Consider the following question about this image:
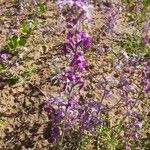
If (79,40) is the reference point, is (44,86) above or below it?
below

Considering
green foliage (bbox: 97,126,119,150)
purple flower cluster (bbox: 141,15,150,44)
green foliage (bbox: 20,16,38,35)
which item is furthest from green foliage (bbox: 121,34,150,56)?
green foliage (bbox: 97,126,119,150)

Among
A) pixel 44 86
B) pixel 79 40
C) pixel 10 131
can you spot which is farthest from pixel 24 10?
pixel 79 40

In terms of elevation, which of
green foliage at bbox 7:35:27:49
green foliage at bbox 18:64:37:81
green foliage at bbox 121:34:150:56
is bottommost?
green foliage at bbox 18:64:37:81

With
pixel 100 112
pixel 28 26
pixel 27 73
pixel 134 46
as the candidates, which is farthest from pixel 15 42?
pixel 134 46

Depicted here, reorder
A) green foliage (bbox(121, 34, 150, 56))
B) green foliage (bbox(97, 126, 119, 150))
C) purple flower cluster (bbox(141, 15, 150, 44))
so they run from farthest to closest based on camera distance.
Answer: green foliage (bbox(121, 34, 150, 56)) < purple flower cluster (bbox(141, 15, 150, 44)) < green foliage (bbox(97, 126, 119, 150))

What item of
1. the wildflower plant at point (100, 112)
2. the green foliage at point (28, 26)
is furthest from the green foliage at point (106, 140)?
the green foliage at point (28, 26)

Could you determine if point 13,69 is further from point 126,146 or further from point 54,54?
point 126,146

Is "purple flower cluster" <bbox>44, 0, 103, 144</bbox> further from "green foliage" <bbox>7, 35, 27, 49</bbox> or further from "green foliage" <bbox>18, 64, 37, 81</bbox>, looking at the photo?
"green foliage" <bbox>7, 35, 27, 49</bbox>

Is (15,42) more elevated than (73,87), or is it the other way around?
(73,87)

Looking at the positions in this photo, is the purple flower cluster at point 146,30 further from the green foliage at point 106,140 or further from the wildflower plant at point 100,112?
the green foliage at point 106,140

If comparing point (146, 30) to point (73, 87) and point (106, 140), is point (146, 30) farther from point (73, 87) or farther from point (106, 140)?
point (73, 87)

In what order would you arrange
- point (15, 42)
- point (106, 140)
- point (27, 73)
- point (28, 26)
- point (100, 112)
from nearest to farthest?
point (106, 140), point (100, 112), point (27, 73), point (15, 42), point (28, 26)
